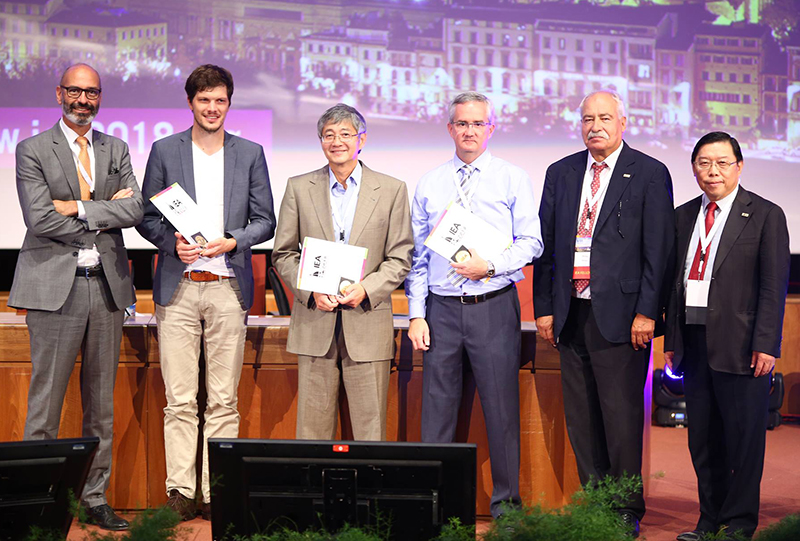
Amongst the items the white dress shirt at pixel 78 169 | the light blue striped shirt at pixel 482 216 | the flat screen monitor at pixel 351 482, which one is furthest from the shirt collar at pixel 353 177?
the flat screen monitor at pixel 351 482

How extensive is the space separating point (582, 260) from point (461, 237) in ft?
1.72

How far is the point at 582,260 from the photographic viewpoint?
3182mm

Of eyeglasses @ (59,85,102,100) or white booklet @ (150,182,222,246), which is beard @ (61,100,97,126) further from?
white booklet @ (150,182,222,246)

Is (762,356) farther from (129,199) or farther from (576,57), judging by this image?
(576,57)

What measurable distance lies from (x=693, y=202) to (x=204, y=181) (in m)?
2.04

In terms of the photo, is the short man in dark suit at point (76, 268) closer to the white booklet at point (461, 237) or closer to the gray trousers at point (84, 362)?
the gray trousers at point (84, 362)

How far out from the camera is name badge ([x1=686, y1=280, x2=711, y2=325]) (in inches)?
121

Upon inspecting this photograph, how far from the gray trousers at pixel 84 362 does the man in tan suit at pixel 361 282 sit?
29.4 inches

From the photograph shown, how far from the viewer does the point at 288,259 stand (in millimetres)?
3234

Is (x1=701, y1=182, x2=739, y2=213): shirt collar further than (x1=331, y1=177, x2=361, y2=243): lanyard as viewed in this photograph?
No

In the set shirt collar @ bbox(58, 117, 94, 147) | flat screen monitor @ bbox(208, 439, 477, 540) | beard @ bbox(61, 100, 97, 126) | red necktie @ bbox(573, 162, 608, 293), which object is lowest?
flat screen monitor @ bbox(208, 439, 477, 540)

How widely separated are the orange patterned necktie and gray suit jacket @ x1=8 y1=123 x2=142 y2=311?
0.02m

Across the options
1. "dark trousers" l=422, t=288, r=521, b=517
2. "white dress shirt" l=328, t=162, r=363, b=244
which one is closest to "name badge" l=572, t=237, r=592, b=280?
"dark trousers" l=422, t=288, r=521, b=517

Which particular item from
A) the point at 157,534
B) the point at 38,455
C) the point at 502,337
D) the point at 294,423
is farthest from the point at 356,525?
the point at 294,423
